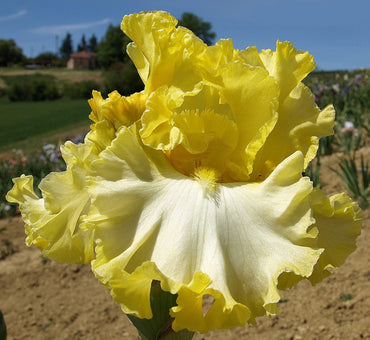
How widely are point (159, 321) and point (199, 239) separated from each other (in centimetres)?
25

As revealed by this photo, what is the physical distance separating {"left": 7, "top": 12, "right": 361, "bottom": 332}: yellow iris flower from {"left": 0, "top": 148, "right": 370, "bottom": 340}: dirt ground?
4.87 feet

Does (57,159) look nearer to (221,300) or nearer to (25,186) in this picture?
(25,186)

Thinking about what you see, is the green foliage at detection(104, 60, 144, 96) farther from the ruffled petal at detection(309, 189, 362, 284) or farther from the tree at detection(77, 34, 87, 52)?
the tree at detection(77, 34, 87, 52)

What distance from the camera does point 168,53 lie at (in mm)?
757

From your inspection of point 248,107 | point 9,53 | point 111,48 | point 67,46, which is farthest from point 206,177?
point 67,46

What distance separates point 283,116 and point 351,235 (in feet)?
0.90

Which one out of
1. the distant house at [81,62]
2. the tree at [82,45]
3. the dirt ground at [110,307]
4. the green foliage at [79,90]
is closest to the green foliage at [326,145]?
the dirt ground at [110,307]

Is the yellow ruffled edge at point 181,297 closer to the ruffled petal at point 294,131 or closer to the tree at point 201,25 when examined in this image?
the ruffled petal at point 294,131

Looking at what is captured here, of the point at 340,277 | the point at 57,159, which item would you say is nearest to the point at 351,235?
the point at 340,277

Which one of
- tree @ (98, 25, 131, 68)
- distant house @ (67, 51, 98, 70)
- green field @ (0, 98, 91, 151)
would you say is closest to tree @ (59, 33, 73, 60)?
distant house @ (67, 51, 98, 70)

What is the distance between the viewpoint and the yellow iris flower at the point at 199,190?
63 cm

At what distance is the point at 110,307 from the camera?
2521 millimetres

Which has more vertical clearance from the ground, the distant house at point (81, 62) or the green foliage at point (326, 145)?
the distant house at point (81, 62)

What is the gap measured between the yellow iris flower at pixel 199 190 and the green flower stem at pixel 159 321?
0.08m
